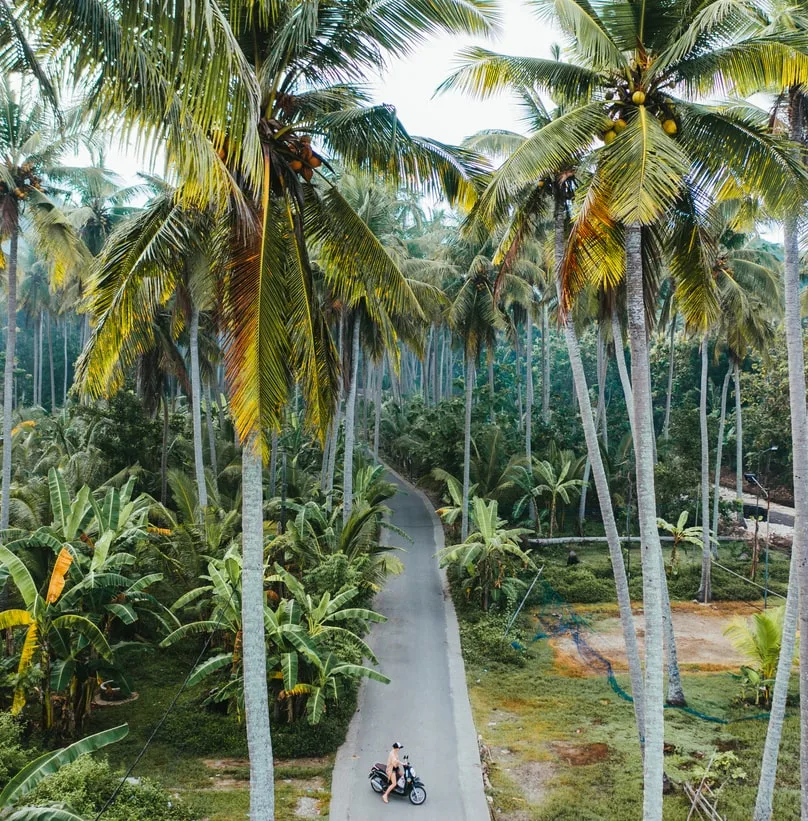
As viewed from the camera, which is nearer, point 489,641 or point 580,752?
point 580,752

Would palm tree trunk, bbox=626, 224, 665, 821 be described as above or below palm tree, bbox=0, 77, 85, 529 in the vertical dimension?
below

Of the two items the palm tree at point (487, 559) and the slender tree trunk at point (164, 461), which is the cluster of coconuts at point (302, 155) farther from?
the slender tree trunk at point (164, 461)

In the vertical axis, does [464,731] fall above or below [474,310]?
below

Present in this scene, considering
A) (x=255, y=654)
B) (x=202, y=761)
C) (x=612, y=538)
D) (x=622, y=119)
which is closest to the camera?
(x=255, y=654)

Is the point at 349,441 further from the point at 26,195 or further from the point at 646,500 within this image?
the point at 646,500

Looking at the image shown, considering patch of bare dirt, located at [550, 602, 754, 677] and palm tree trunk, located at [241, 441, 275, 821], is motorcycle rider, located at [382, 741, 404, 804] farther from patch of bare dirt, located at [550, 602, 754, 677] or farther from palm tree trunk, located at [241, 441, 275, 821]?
patch of bare dirt, located at [550, 602, 754, 677]

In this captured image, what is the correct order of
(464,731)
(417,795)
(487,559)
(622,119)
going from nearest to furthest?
(622,119), (417,795), (464,731), (487,559)

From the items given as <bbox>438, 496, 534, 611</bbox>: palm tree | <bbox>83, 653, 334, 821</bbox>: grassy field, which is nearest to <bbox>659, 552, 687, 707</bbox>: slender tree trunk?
<bbox>438, 496, 534, 611</bbox>: palm tree

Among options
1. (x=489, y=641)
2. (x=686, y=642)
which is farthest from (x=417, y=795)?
(x=686, y=642)
